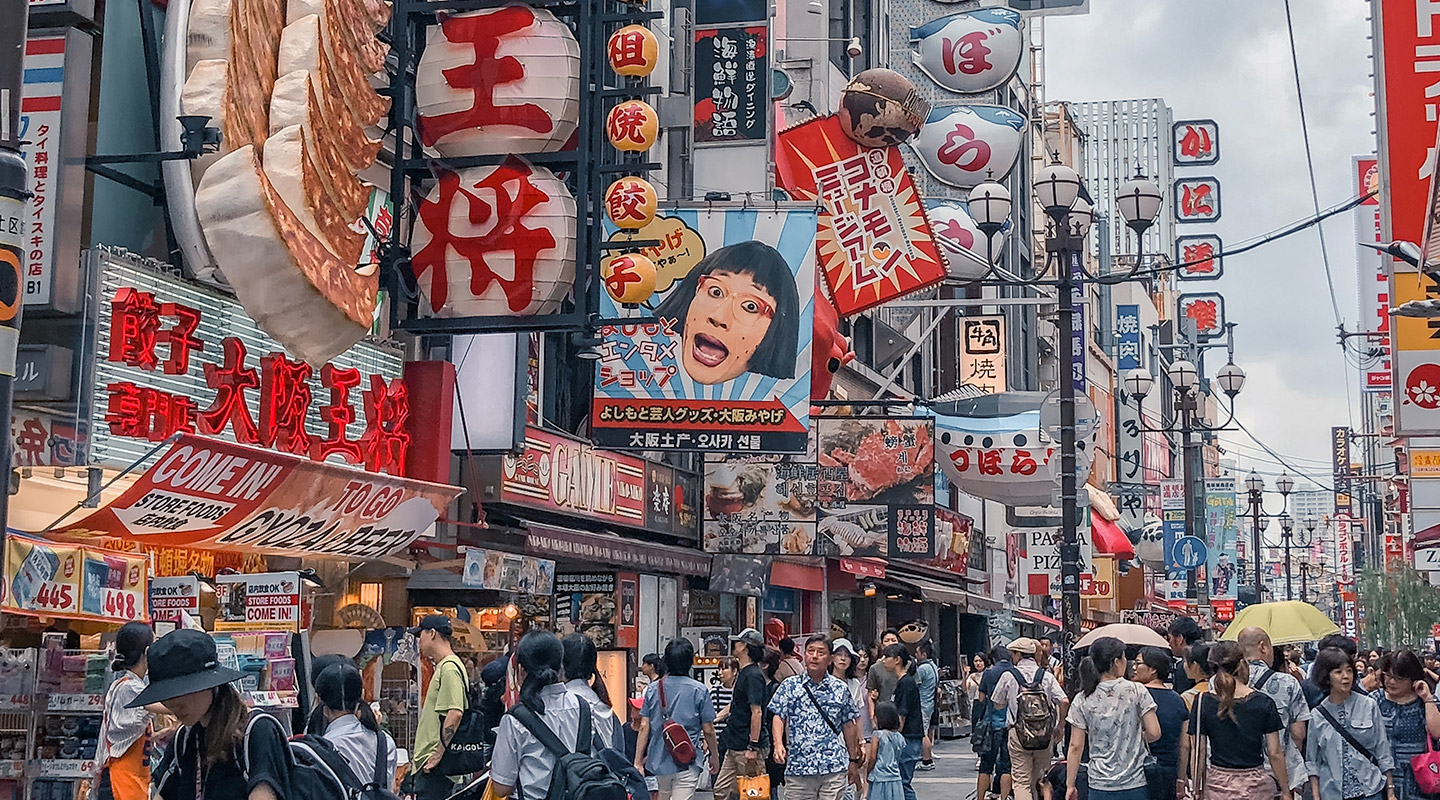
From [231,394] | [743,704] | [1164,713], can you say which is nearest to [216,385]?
[231,394]

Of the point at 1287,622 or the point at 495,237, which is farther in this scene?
the point at 495,237

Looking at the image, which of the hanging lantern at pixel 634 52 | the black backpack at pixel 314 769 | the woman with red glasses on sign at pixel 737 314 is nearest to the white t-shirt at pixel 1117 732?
the black backpack at pixel 314 769

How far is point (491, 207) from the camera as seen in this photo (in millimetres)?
15555

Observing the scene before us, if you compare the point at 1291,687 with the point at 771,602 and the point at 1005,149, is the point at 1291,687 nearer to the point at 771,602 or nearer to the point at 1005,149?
the point at 1005,149

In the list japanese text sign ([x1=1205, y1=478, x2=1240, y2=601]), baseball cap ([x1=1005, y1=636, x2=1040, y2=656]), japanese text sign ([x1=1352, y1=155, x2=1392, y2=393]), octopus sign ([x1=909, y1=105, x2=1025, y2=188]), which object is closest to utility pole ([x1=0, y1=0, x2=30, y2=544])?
baseball cap ([x1=1005, y1=636, x2=1040, y2=656])

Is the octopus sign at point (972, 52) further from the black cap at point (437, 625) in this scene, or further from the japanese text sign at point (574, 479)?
the black cap at point (437, 625)

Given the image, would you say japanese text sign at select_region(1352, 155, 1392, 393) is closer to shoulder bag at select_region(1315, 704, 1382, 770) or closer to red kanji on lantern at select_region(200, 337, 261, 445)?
shoulder bag at select_region(1315, 704, 1382, 770)

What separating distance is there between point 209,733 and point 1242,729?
7397 millimetres

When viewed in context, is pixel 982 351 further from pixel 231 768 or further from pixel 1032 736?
pixel 231 768

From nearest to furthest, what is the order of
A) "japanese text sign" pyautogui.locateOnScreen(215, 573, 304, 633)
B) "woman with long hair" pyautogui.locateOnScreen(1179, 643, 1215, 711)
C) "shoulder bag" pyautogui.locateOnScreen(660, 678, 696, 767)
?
"woman with long hair" pyautogui.locateOnScreen(1179, 643, 1215, 711), "japanese text sign" pyautogui.locateOnScreen(215, 573, 304, 633), "shoulder bag" pyautogui.locateOnScreen(660, 678, 696, 767)

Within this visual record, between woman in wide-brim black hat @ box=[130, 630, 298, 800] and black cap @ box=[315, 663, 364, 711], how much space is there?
8.04 feet

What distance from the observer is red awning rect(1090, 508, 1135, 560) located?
46.0 m

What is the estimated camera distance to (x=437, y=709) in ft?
43.1

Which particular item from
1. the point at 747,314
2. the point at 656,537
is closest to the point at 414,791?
the point at 747,314
